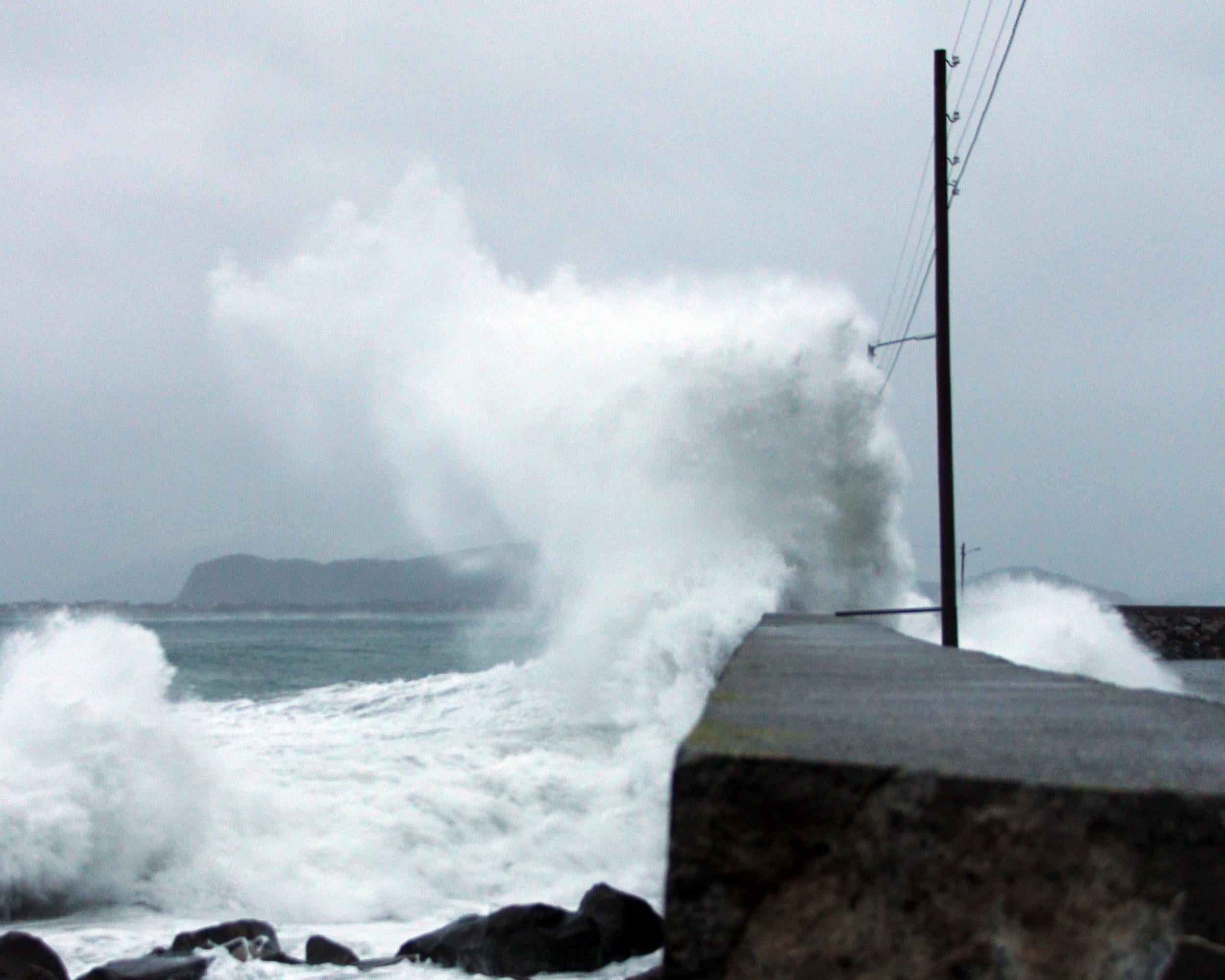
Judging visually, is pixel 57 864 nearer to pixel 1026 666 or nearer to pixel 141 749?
pixel 141 749

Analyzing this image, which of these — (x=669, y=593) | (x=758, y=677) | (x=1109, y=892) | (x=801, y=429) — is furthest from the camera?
(x=801, y=429)

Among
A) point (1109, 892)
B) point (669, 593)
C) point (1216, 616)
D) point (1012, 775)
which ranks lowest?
point (1216, 616)

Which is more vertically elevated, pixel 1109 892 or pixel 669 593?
pixel 1109 892

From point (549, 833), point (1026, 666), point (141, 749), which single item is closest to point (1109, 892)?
point (1026, 666)

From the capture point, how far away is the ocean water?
8258 mm

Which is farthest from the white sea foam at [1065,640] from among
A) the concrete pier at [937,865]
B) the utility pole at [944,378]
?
the concrete pier at [937,865]

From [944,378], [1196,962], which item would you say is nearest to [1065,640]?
[944,378]

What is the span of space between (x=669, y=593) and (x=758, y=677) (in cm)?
1302

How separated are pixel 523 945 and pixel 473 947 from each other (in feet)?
0.92

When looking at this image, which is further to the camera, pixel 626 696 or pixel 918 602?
pixel 918 602

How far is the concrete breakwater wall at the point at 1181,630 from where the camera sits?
2736 cm

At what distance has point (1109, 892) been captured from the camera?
1893mm

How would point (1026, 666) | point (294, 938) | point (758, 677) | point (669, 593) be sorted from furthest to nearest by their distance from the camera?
point (669, 593)
point (294, 938)
point (1026, 666)
point (758, 677)

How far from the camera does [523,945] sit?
253 inches
